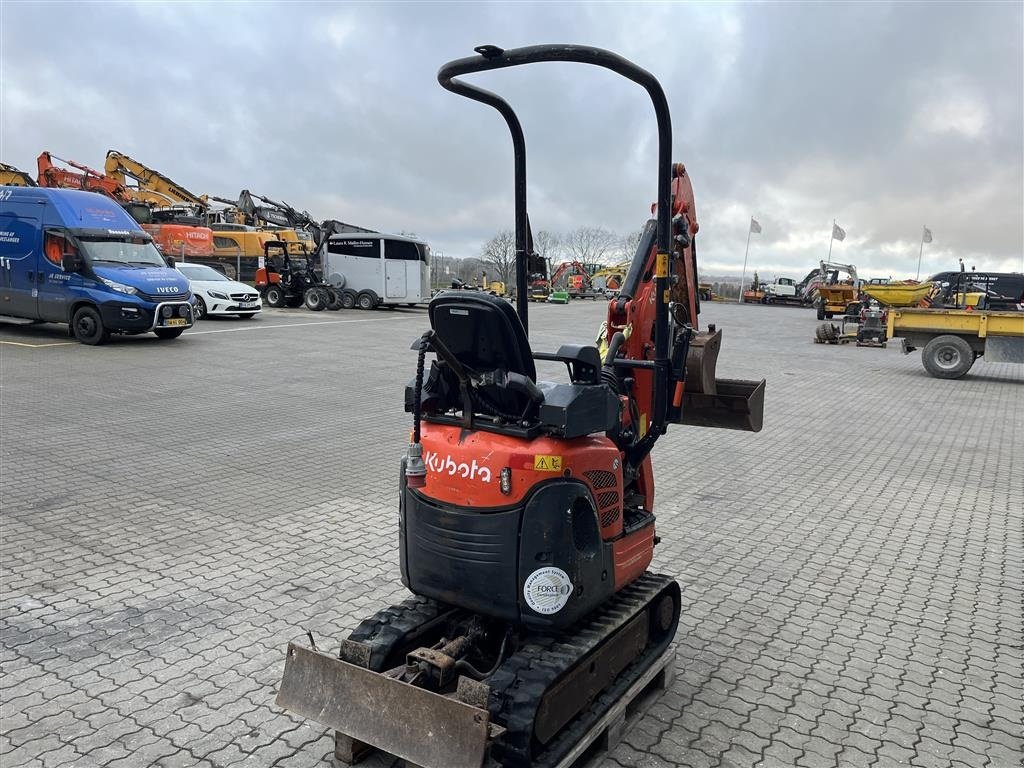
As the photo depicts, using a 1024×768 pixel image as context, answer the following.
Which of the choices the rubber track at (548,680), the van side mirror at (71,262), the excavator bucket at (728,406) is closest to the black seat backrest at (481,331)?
the rubber track at (548,680)

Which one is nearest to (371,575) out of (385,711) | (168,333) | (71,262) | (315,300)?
(385,711)

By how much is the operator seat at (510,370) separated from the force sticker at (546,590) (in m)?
0.56

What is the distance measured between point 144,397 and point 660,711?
9.40m

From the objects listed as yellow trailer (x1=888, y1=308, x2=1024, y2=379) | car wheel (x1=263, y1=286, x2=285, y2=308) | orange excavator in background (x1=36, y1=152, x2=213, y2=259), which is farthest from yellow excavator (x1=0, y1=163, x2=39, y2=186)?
yellow trailer (x1=888, y1=308, x2=1024, y2=379)

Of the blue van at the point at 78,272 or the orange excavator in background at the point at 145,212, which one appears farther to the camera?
the orange excavator in background at the point at 145,212

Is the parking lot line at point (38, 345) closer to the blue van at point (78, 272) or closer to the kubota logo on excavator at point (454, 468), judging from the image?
the blue van at point (78, 272)

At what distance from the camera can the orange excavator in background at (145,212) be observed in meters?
30.6

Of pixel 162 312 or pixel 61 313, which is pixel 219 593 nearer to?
pixel 162 312

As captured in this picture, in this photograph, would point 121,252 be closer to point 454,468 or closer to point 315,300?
point 315,300

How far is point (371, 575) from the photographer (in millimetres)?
5168

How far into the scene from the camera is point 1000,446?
9859mm

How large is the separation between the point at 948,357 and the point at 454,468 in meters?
16.6

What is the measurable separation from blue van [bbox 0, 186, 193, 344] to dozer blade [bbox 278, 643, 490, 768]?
14.0m

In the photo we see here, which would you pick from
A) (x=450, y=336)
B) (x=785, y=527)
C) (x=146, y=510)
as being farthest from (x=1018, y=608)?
(x=146, y=510)
